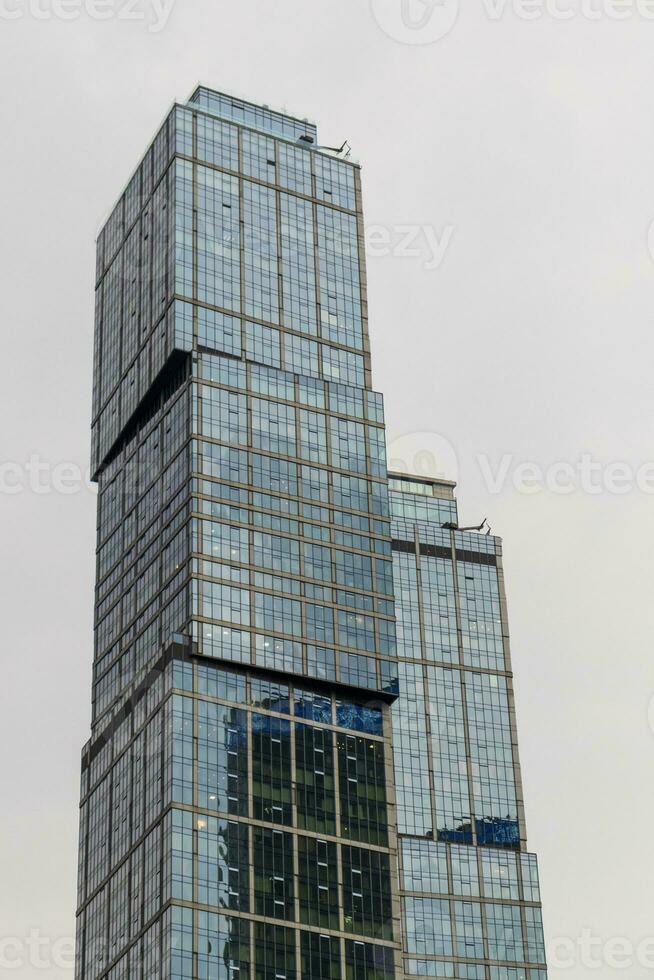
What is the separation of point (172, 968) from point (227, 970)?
6.05m

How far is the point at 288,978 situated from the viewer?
655 ft

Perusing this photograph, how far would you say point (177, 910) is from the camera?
197500 mm

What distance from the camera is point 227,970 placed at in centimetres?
19638

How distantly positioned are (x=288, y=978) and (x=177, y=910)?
46.6 feet

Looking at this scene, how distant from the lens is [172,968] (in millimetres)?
194250

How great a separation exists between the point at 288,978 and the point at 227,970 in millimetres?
7331

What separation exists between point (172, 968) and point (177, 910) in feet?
20.4

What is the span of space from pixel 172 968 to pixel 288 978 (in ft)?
43.8

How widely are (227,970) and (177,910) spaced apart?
26.8ft
